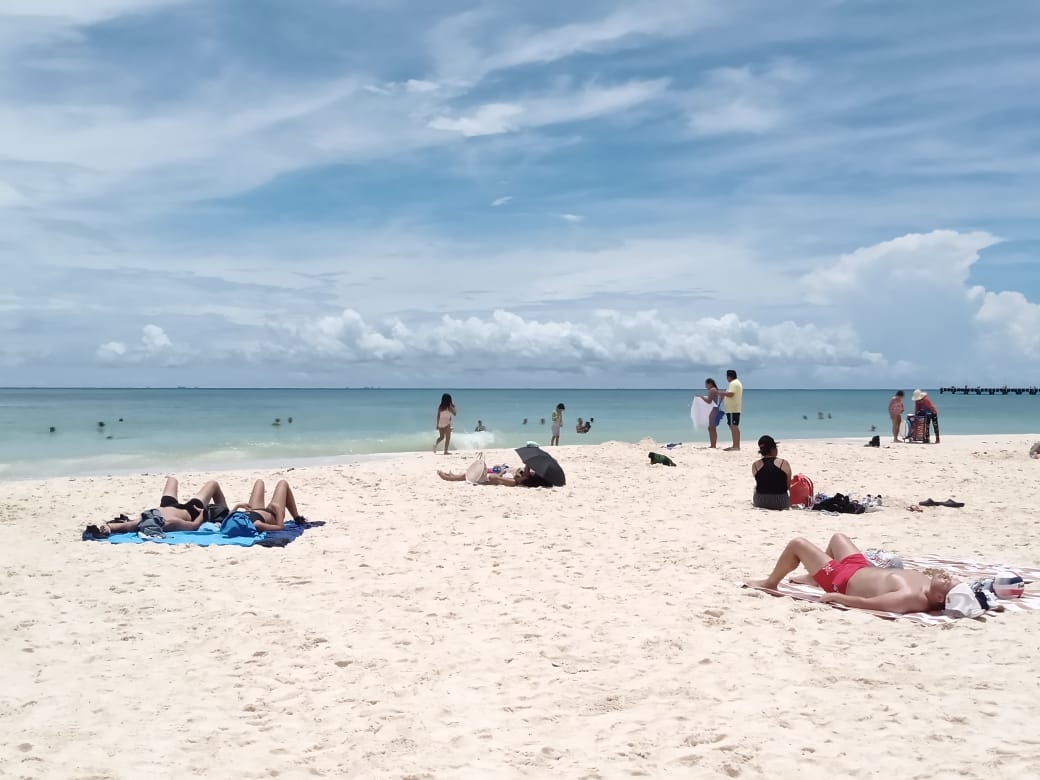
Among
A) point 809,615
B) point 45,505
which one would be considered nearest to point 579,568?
point 809,615

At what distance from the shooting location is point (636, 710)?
439 cm

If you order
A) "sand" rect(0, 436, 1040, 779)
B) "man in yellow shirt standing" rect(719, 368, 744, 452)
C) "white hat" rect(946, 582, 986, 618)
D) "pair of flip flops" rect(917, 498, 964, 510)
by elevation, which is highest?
"man in yellow shirt standing" rect(719, 368, 744, 452)

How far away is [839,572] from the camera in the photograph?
6.50 metres

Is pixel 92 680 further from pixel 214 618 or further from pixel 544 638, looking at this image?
pixel 544 638

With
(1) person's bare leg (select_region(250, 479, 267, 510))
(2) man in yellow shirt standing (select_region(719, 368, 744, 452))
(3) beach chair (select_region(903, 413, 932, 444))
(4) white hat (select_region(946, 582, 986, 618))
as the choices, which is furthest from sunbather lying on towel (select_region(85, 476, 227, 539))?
(3) beach chair (select_region(903, 413, 932, 444))

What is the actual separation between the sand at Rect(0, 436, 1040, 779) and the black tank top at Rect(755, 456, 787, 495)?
4.36 feet

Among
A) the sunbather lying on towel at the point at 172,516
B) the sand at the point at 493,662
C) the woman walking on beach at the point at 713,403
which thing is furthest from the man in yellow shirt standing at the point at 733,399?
the sunbather lying on towel at the point at 172,516

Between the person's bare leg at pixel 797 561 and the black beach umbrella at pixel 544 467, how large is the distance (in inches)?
264

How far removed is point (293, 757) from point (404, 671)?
1.21 metres

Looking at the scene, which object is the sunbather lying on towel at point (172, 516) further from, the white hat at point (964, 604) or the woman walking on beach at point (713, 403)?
the woman walking on beach at point (713, 403)

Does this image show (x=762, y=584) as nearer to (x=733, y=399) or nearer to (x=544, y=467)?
(x=544, y=467)

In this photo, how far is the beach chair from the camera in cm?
2258

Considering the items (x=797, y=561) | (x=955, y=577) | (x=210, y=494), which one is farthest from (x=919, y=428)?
(x=210, y=494)

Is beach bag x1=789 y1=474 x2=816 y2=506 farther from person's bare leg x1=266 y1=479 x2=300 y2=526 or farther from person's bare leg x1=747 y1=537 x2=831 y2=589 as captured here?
person's bare leg x1=266 y1=479 x2=300 y2=526
